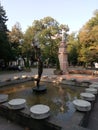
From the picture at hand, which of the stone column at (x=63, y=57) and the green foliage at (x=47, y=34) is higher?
the green foliage at (x=47, y=34)

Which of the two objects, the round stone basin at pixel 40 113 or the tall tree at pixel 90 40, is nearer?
the round stone basin at pixel 40 113

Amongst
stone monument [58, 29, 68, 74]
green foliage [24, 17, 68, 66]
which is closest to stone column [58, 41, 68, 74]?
stone monument [58, 29, 68, 74]

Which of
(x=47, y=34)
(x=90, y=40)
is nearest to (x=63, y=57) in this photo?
(x=90, y=40)

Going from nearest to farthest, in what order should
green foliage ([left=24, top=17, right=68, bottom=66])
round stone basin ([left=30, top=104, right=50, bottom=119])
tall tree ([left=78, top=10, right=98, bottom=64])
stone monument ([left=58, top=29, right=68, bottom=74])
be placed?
round stone basin ([left=30, top=104, right=50, bottom=119]) → stone monument ([left=58, top=29, right=68, bottom=74]) → tall tree ([left=78, top=10, right=98, bottom=64]) → green foliage ([left=24, top=17, right=68, bottom=66])

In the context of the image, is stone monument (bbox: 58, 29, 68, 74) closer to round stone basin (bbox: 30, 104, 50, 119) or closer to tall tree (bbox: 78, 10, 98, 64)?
tall tree (bbox: 78, 10, 98, 64)

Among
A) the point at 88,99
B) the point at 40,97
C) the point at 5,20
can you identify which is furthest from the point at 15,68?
the point at 88,99

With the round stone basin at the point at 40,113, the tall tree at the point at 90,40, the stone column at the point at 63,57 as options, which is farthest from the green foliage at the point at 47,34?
the round stone basin at the point at 40,113

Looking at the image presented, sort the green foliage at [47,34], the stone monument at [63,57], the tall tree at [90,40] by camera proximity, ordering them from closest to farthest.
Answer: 1. the stone monument at [63,57]
2. the tall tree at [90,40]
3. the green foliage at [47,34]

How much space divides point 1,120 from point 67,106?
9.06 ft

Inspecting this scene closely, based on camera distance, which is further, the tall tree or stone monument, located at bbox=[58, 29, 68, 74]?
the tall tree

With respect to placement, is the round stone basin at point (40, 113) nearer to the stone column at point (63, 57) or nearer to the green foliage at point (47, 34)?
the stone column at point (63, 57)

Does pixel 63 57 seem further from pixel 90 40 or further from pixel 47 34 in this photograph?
pixel 47 34

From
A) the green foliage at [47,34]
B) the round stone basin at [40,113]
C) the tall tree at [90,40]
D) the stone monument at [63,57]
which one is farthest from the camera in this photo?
the green foliage at [47,34]

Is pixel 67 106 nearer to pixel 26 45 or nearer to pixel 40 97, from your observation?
pixel 40 97
